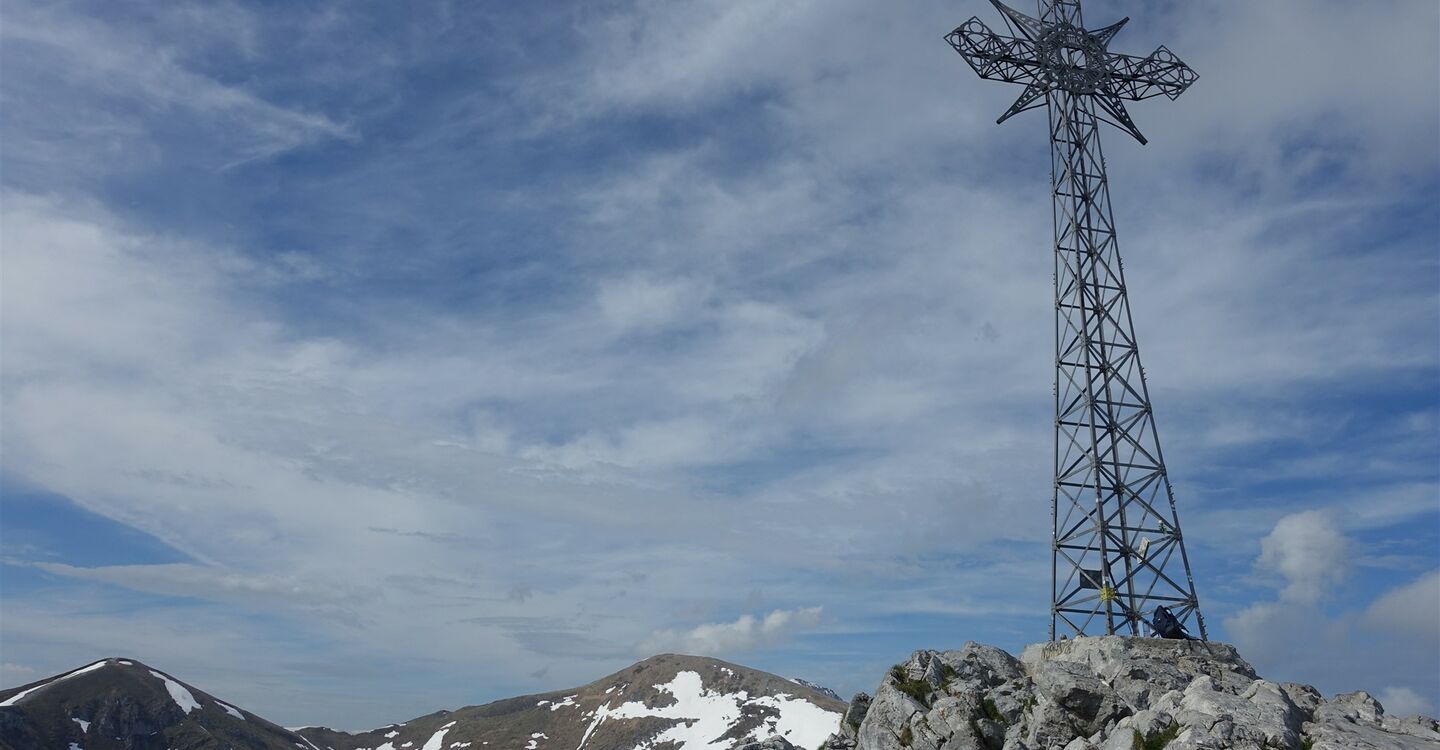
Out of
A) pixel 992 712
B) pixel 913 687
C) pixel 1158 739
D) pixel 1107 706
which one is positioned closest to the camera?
pixel 1158 739

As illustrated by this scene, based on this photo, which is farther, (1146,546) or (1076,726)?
(1146,546)

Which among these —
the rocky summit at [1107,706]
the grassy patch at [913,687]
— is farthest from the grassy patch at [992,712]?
the grassy patch at [913,687]

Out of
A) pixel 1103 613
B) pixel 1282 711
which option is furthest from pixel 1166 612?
pixel 1282 711

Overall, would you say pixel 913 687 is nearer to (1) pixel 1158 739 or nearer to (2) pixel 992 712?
(2) pixel 992 712

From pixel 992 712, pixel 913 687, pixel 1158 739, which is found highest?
pixel 913 687

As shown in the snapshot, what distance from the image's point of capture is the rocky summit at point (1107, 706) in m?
31.3

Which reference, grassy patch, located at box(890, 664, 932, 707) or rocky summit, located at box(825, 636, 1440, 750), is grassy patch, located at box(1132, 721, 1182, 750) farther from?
grassy patch, located at box(890, 664, 932, 707)

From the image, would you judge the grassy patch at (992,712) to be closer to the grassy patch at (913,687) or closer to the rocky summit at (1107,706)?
the rocky summit at (1107,706)

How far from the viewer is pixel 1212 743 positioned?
30.2m

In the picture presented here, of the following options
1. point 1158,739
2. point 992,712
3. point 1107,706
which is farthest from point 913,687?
point 1158,739

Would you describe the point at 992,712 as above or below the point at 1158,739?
above

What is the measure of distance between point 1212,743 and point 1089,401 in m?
22.9

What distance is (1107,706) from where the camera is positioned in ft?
123

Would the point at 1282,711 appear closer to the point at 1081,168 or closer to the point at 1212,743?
the point at 1212,743
